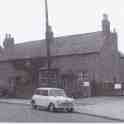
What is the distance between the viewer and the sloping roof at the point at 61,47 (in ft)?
149

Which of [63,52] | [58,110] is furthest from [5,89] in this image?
[58,110]

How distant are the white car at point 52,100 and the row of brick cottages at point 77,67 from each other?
12.8 m

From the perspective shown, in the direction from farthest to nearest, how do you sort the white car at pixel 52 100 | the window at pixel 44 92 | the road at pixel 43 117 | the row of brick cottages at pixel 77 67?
1. the row of brick cottages at pixel 77 67
2. the window at pixel 44 92
3. the white car at pixel 52 100
4. the road at pixel 43 117

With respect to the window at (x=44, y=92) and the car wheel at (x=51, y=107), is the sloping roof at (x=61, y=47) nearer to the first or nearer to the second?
the window at (x=44, y=92)

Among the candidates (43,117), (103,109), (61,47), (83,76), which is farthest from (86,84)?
(43,117)

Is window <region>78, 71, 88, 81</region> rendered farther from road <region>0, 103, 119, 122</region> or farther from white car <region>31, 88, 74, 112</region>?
road <region>0, 103, 119, 122</region>

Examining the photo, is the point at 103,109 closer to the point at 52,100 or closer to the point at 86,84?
the point at 52,100

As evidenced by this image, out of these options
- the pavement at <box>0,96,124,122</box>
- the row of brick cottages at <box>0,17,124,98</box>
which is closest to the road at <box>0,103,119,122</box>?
the pavement at <box>0,96,124,122</box>

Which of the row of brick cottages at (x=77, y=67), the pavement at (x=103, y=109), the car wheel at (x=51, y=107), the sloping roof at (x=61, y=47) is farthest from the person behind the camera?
the sloping roof at (x=61, y=47)

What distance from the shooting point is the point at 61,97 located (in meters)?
26.3

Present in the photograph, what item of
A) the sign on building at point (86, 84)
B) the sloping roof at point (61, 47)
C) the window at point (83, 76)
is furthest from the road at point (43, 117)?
the sloping roof at point (61, 47)

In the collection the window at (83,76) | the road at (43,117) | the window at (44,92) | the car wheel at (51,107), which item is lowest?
the road at (43,117)

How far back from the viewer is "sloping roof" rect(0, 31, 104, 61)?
45.5m

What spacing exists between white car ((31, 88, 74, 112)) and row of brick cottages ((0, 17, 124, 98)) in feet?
42.1
